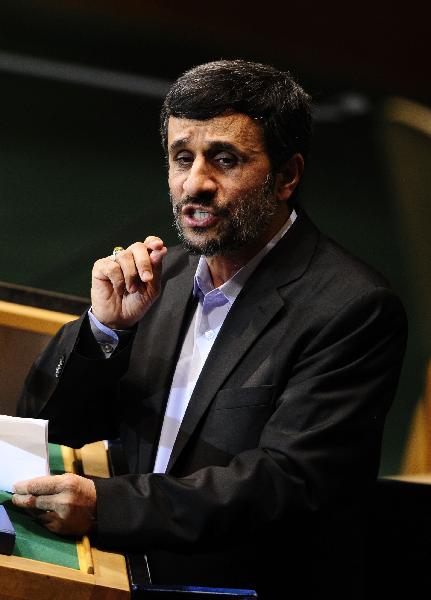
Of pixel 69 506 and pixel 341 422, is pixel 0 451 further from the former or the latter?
pixel 341 422

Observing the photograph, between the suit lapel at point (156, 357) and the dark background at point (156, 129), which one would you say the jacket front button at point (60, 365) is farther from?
the dark background at point (156, 129)

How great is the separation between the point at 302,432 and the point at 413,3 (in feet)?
11.5

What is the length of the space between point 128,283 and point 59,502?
48 centimetres

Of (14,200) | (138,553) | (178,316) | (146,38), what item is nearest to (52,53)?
(146,38)

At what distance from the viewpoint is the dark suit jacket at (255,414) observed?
5.52 ft

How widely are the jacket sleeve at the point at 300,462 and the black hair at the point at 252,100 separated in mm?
330

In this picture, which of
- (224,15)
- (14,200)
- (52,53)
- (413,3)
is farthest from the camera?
(52,53)

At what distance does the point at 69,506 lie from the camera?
1587 mm

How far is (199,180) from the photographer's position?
188 centimetres

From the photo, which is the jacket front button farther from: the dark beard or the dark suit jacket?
the dark beard

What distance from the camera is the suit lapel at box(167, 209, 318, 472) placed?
191 centimetres

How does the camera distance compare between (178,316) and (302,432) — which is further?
(178,316)

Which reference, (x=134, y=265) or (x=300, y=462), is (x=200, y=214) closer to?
(x=134, y=265)

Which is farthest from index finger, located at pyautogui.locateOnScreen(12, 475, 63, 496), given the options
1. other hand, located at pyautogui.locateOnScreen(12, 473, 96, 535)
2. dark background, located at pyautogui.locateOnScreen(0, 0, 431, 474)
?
dark background, located at pyautogui.locateOnScreen(0, 0, 431, 474)
